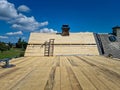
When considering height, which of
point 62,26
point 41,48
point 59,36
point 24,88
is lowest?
point 24,88

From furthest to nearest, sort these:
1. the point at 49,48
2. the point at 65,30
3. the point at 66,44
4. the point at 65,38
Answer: the point at 65,30 < the point at 65,38 < the point at 66,44 < the point at 49,48

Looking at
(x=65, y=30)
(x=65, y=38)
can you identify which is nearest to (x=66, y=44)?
A: (x=65, y=38)

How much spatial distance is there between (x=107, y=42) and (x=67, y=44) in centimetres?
503

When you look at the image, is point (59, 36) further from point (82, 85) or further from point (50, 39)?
point (82, 85)

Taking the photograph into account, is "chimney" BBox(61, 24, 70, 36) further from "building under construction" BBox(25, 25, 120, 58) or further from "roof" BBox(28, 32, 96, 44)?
"roof" BBox(28, 32, 96, 44)

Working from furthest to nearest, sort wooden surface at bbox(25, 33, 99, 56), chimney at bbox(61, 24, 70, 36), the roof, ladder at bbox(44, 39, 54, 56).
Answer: chimney at bbox(61, 24, 70, 36), the roof, wooden surface at bbox(25, 33, 99, 56), ladder at bbox(44, 39, 54, 56)

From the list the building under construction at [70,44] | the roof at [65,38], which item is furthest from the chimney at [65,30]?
the roof at [65,38]

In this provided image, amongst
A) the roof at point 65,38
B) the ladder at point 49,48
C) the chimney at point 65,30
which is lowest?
the ladder at point 49,48

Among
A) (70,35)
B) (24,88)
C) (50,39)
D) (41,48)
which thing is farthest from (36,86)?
(70,35)

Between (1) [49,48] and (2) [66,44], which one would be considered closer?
(1) [49,48]

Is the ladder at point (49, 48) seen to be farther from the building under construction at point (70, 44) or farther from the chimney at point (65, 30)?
the chimney at point (65, 30)

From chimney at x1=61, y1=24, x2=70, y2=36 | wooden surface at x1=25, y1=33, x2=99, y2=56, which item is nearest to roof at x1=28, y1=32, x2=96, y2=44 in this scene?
wooden surface at x1=25, y1=33, x2=99, y2=56

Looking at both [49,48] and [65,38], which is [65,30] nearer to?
[65,38]

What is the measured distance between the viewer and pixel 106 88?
3.68m
